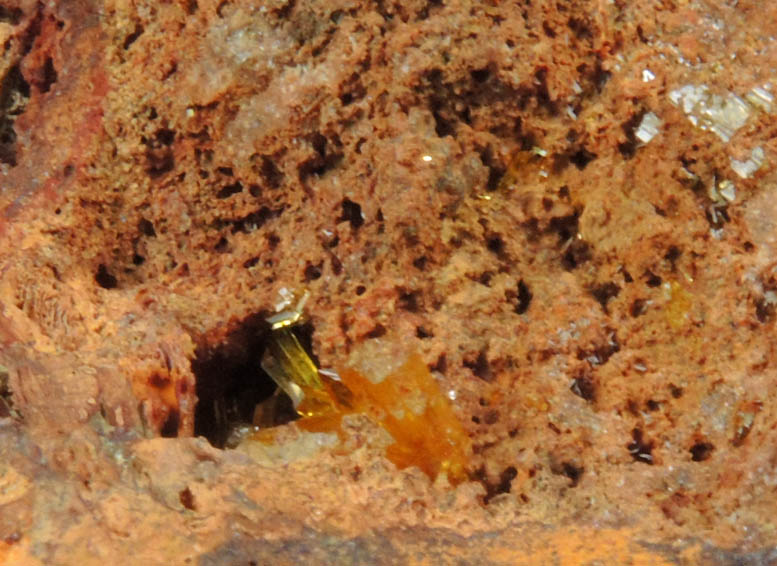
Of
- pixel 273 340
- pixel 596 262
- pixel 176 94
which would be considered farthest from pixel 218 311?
pixel 596 262

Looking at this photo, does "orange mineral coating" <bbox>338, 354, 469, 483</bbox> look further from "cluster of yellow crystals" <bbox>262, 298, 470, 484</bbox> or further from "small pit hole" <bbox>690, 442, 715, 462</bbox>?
"small pit hole" <bbox>690, 442, 715, 462</bbox>

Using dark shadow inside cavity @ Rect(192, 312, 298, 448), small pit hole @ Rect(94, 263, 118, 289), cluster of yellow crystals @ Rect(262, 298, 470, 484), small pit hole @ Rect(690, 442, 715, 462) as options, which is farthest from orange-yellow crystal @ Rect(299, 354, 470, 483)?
small pit hole @ Rect(94, 263, 118, 289)

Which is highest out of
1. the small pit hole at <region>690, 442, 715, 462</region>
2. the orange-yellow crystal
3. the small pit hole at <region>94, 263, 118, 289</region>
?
the small pit hole at <region>94, 263, 118, 289</region>

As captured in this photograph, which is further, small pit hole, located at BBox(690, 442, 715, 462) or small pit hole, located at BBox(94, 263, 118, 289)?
small pit hole, located at BBox(94, 263, 118, 289)

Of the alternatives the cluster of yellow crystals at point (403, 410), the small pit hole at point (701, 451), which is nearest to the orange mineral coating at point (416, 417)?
the cluster of yellow crystals at point (403, 410)

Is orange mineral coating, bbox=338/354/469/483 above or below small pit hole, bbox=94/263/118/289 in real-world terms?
below

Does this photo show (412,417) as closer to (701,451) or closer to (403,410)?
(403,410)

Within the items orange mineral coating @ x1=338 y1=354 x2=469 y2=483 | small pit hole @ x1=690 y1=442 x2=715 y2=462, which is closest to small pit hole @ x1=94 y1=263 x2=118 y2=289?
orange mineral coating @ x1=338 y1=354 x2=469 y2=483
